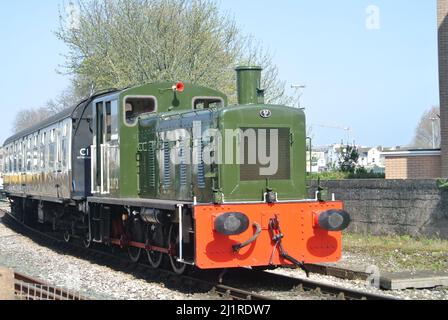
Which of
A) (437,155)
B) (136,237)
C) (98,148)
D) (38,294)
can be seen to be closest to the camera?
(38,294)

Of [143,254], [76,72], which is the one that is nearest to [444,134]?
Answer: [143,254]

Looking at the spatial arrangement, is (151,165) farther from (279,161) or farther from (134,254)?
(279,161)

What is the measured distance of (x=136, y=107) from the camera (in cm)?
1310

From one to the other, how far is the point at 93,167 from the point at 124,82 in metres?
14.2

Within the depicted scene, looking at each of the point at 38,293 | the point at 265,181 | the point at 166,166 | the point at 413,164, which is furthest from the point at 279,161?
the point at 413,164

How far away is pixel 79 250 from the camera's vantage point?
1698cm

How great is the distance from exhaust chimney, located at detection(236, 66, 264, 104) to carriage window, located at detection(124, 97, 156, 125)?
2.28 meters

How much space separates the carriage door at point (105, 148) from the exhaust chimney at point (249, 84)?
112 inches

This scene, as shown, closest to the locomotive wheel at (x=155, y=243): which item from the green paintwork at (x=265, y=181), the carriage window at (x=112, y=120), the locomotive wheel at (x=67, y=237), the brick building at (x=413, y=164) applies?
the green paintwork at (x=265, y=181)

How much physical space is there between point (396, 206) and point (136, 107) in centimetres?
722

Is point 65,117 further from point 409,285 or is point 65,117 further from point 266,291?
Answer: point 409,285

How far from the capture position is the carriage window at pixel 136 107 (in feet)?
42.3

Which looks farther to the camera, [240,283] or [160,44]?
[160,44]

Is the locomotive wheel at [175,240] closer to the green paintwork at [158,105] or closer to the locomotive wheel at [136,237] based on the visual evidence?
the locomotive wheel at [136,237]
